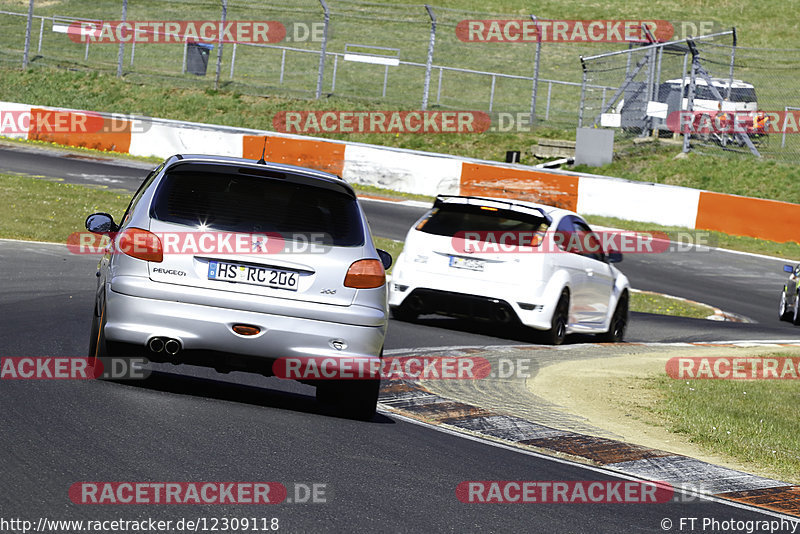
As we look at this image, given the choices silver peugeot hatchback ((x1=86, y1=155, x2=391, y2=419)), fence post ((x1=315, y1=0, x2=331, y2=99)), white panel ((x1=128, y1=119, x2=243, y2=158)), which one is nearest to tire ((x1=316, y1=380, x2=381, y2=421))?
silver peugeot hatchback ((x1=86, y1=155, x2=391, y2=419))

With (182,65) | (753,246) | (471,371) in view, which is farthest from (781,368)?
(182,65)

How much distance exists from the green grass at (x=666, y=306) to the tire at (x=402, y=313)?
220 inches

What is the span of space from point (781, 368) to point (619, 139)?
1951cm

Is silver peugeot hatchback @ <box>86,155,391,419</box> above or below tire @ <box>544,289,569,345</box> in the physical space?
above

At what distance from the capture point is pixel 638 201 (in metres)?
27.0

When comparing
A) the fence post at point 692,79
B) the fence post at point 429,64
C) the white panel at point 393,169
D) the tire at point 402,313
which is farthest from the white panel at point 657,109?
the tire at point 402,313

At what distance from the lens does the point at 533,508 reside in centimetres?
635

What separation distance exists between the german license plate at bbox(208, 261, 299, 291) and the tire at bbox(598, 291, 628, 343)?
334 inches

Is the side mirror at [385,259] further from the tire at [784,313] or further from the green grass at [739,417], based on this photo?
the tire at [784,313]

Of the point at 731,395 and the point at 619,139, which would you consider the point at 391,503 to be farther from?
the point at 619,139

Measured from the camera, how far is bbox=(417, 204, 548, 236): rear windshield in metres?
14.0

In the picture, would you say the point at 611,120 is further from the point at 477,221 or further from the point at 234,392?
the point at 234,392

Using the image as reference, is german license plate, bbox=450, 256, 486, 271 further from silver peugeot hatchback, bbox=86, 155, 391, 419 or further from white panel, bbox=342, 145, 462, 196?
white panel, bbox=342, 145, 462, 196

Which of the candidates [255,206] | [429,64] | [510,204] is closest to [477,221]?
[510,204]
